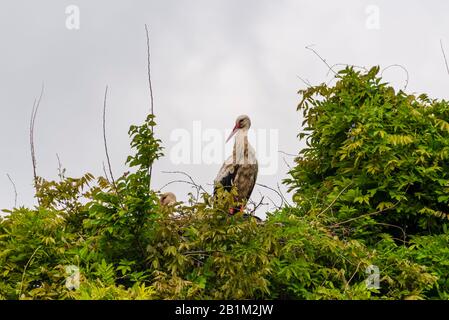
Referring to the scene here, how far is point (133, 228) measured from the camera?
8680mm

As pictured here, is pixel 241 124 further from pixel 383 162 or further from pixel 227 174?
pixel 383 162

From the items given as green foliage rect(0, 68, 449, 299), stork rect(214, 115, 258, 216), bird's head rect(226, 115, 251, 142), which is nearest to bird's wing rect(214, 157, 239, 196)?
stork rect(214, 115, 258, 216)


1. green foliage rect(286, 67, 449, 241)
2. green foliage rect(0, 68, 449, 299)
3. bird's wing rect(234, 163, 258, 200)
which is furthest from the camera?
bird's wing rect(234, 163, 258, 200)

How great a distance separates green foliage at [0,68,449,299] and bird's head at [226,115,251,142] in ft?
6.35

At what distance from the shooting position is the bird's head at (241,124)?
12.6 m

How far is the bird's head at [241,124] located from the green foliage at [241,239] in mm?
1935

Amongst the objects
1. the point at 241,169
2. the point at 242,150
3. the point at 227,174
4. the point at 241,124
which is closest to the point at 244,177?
the point at 241,169

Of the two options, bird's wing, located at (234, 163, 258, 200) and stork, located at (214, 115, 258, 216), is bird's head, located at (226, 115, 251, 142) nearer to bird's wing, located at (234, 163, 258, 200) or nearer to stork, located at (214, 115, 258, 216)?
stork, located at (214, 115, 258, 216)

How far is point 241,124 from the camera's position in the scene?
12.7 metres

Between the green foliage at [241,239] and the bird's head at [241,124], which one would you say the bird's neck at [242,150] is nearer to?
the bird's head at [241,124]

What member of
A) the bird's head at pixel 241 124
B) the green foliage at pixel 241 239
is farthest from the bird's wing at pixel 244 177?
the green foliage at pixel 241 239

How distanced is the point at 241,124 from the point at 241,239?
427cm

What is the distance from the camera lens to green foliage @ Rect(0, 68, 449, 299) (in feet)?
27.7
